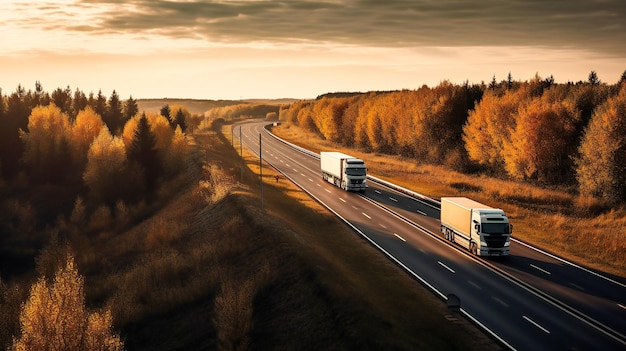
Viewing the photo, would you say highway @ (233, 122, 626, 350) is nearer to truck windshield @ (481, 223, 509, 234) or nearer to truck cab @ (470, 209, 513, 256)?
truck cab @ (470, 209, 513, 256)

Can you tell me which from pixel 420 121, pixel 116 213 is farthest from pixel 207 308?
pixel 420 121

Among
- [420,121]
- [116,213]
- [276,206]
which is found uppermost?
[420,121]

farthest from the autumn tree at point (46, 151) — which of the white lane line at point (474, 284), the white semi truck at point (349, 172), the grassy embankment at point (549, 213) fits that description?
the white lane line at point (474, 284)

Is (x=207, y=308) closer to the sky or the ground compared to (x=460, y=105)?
closer to the ground

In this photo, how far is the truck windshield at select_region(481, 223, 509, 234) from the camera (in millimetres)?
34344

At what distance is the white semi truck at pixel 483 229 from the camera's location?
34.3 m

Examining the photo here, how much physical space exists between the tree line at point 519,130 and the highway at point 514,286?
21923 mm

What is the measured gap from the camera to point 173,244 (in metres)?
47.9

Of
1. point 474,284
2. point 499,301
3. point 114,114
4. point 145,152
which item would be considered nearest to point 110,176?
point 145,152

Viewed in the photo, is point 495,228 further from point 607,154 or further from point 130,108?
point 130,108

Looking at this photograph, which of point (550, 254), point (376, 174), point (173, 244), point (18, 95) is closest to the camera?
point (550, 254)

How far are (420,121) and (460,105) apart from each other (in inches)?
283

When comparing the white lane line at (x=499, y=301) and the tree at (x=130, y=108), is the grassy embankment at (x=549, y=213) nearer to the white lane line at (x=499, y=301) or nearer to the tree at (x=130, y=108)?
the white lane line at (x=499, y=301)

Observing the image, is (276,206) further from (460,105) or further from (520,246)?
(460,105)
